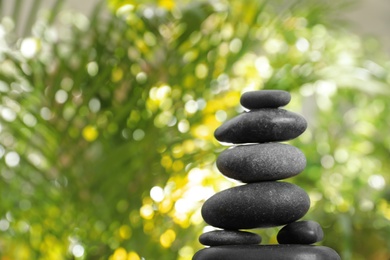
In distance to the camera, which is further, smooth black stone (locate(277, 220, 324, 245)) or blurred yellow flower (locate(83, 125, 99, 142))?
blurred yellow flower (locate(83, 125, 99, 142))

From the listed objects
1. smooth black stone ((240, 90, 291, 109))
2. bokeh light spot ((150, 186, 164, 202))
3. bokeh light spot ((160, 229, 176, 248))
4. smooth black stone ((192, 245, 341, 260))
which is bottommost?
smooth black stone ((192, 245, 341, 260))

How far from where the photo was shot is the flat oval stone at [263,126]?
2.49 ft

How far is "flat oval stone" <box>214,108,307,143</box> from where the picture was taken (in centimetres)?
76

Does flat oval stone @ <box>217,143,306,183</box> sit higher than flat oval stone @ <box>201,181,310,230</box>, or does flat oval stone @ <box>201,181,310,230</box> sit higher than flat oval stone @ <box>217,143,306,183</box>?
flat oval stone @ <box>217,143,306,183</box>

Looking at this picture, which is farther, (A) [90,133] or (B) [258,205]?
(A) [90,133]

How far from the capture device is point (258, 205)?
0.74 metres

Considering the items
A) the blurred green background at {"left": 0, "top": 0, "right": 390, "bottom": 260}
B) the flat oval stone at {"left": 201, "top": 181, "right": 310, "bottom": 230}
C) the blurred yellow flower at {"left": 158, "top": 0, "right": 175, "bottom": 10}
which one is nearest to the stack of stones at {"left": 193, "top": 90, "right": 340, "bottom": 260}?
the flat oval stone at {"left": 201, "top": 181, "right": 310, "bottom": 230}

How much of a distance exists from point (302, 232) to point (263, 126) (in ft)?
0.42

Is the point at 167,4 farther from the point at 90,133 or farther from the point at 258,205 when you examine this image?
the point at 258,205

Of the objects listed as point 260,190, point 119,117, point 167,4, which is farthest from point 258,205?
point 167,4

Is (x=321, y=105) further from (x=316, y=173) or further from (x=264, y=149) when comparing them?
(x=264, y=149)

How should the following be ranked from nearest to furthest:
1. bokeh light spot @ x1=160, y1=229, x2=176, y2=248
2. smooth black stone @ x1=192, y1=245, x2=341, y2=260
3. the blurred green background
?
1. smooth black stone @ x1=192, y1=245, x2=341, y2=260
2. the blurred green background
3. bokeh light spot @ x1=160, y1=229, x2=176, y2=248

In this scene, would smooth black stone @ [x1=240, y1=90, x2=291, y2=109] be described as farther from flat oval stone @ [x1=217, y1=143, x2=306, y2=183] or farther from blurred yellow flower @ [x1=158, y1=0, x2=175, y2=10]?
blurred yellow flower @ [x1=158, y1=0, x2=175, y2=10]

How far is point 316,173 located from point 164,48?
1014 millimetres
